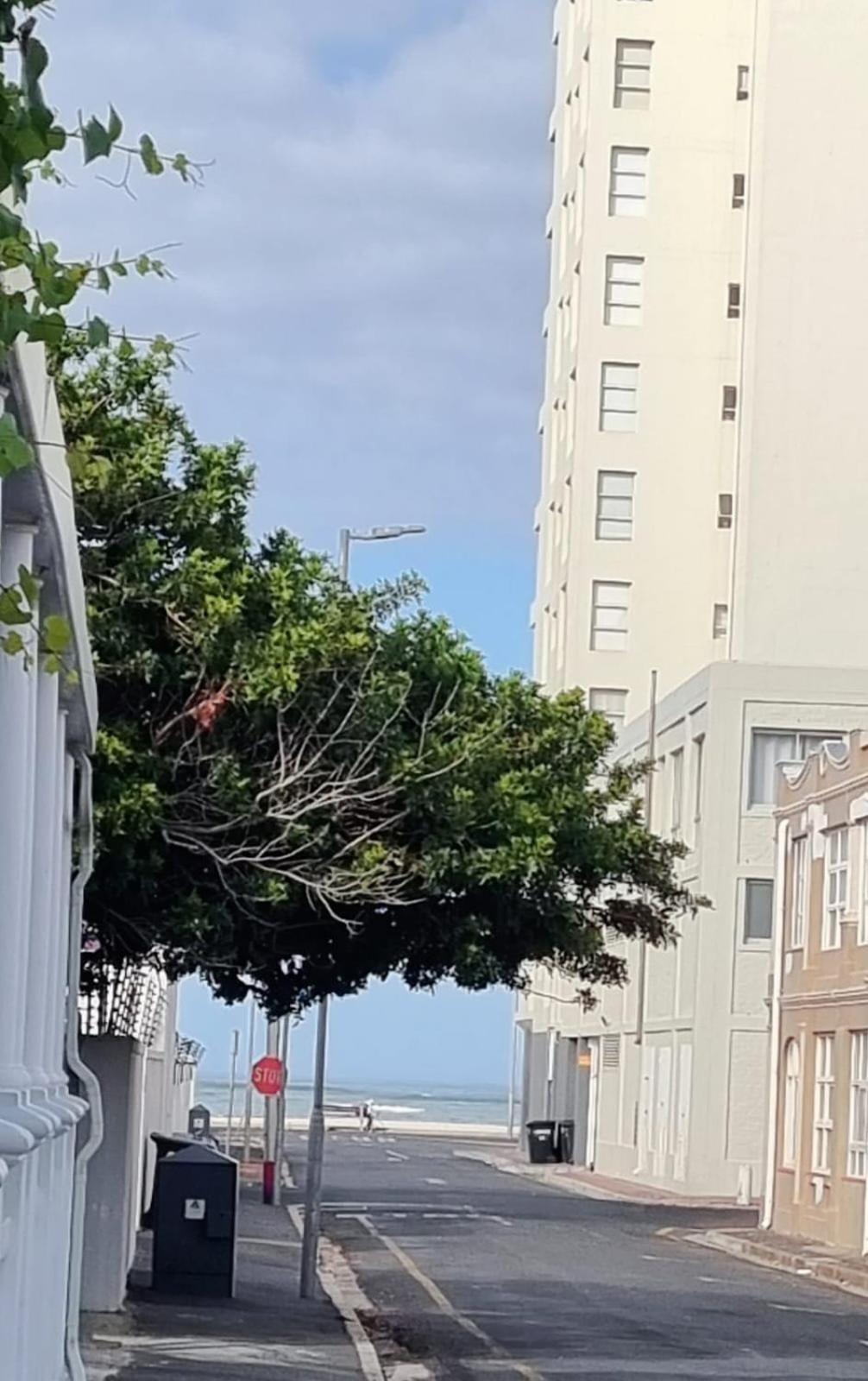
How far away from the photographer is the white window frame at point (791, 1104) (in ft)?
143

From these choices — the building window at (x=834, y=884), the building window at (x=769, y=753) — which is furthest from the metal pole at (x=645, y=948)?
the building window at (x=834, y=884)

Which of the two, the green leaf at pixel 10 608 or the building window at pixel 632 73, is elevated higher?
the building window at pixel 632 73

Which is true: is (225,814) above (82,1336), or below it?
above

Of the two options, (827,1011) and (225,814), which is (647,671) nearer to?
(827,1011)

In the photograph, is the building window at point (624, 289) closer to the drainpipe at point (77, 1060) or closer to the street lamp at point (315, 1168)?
the street lamp at point (315, 1168)

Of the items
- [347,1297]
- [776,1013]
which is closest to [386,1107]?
[776,1013]

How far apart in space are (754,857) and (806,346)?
57.7 ft

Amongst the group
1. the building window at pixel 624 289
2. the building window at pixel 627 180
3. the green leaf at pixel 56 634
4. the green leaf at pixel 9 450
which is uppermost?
the building window at pixel 627 180

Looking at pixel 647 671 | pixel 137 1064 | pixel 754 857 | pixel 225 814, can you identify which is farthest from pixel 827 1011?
pixel 647 671

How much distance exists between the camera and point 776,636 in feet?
220

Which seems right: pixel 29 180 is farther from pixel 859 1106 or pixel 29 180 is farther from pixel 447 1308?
pixel 859 1106

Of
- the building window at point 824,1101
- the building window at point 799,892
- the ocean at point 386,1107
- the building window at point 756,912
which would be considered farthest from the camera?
the ocean at point 386,1107

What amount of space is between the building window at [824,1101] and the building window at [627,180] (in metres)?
36.3

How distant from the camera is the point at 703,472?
72.4 metres
